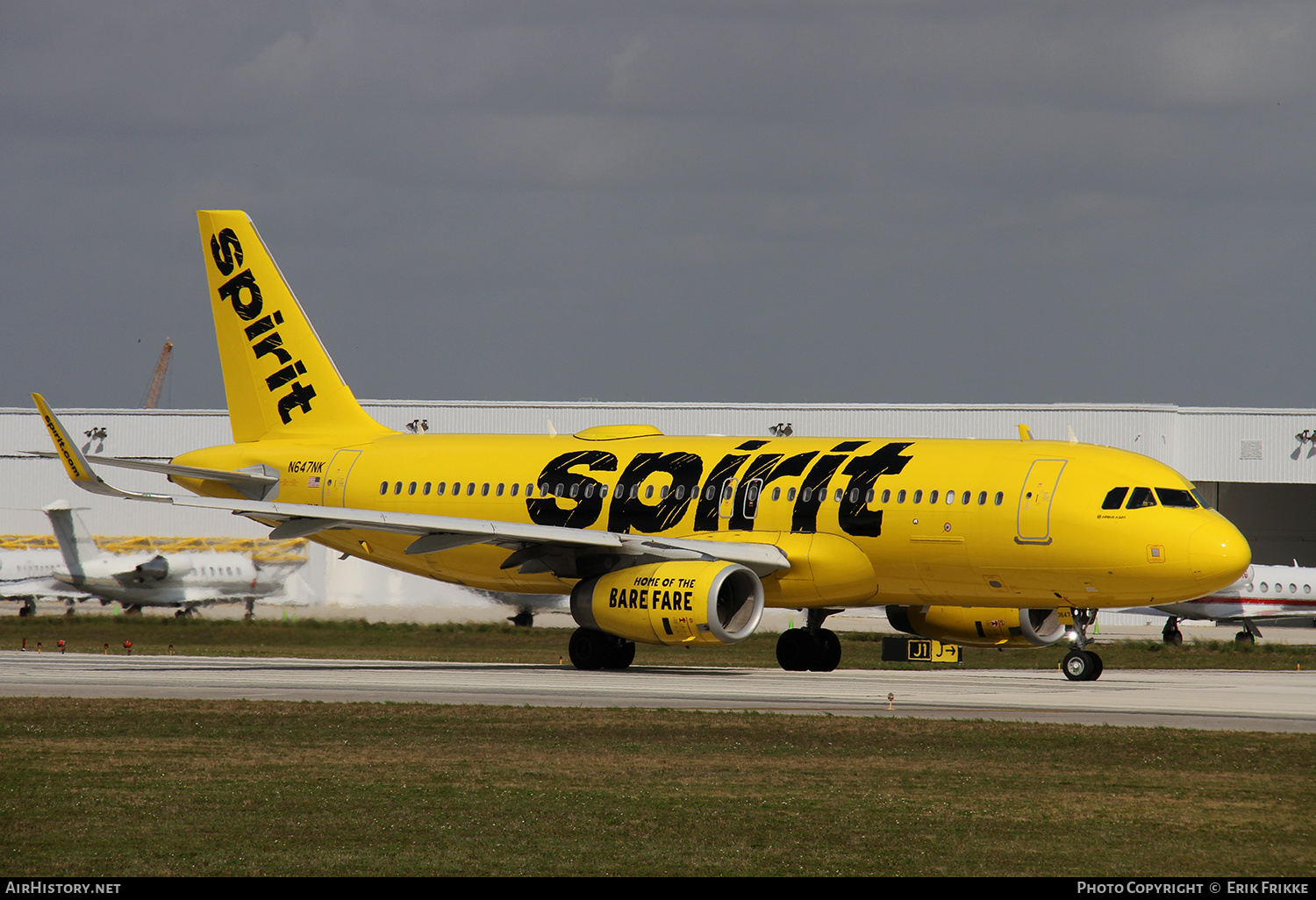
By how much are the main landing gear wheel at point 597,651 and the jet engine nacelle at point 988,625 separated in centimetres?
602

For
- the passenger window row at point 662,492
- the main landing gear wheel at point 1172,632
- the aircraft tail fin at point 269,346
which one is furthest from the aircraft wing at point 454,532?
the main landing gear wheel at point 1172,632

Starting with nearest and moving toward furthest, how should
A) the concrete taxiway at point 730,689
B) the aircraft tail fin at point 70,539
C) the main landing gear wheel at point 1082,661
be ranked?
the concrete taxiway at point 730,689 < the main landing gear wheel at point 1082,661 < the aircraft tail fin at point 70,539

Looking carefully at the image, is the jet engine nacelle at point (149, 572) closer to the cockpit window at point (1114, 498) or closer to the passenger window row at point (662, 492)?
the passenger window row at point (662, 492)

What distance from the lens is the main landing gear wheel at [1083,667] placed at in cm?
3206

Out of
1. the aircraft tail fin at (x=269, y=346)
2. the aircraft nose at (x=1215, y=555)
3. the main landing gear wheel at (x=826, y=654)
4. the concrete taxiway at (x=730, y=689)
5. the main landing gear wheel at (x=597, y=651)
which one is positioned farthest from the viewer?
the aircraft tail fin at (x=269, y=346)

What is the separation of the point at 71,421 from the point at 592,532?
5356cm

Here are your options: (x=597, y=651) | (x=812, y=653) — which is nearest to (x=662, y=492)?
(x=597, y=651)

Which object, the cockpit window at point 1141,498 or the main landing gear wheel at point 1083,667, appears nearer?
the cockpit window at point 1141,498

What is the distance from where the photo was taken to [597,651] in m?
33.7

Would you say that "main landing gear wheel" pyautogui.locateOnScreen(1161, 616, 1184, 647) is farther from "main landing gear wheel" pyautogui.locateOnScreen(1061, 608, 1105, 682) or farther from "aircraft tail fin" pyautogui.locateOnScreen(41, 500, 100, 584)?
"aircraft tail fin" pyautogui.locateOnScreen(41, 500, 100, 584)

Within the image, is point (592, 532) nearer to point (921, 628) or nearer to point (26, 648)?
point (921, 628)

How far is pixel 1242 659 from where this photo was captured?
44844mm

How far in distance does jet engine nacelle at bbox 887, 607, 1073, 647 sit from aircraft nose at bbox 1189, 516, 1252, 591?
4.53m

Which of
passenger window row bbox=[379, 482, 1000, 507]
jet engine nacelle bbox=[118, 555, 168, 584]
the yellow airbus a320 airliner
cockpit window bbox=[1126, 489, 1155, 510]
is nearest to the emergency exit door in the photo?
the yellow airbus a320 airliner
